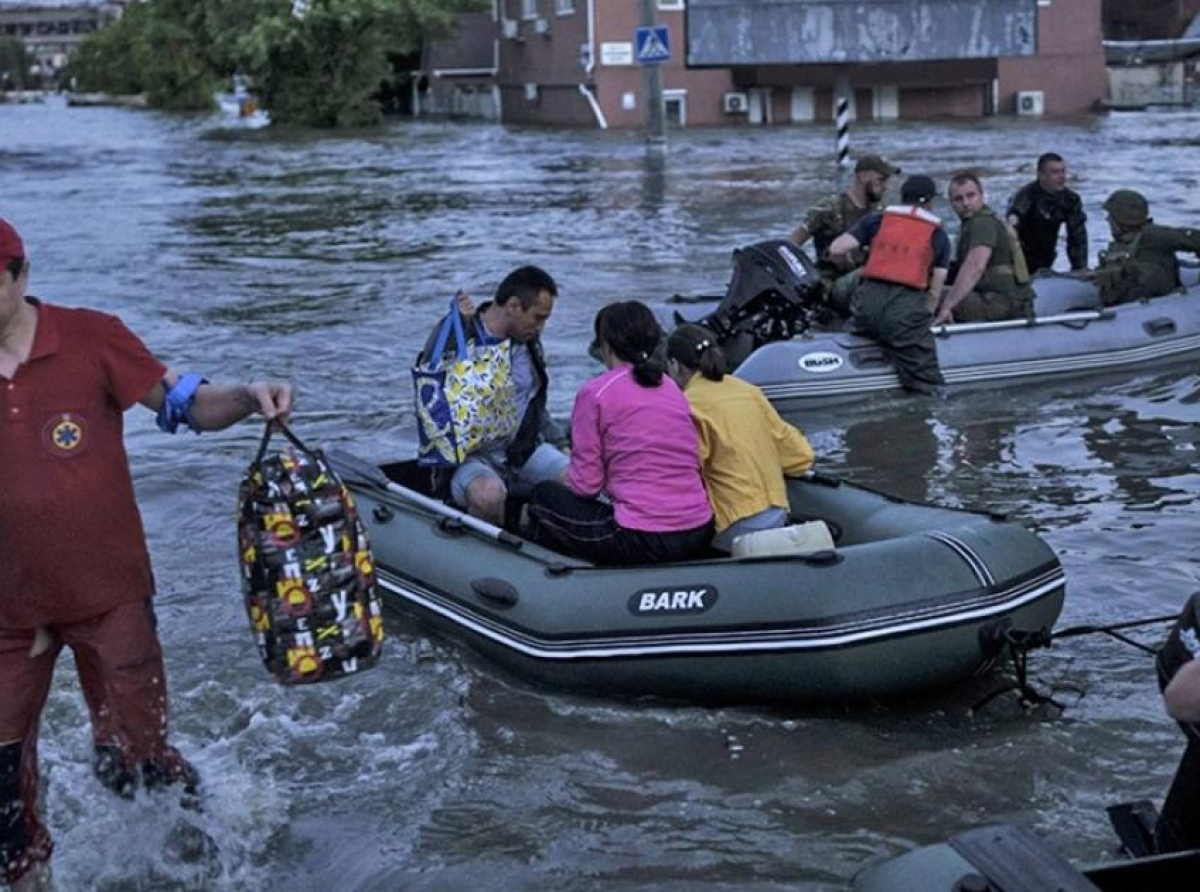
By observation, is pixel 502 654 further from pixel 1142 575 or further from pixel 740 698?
pixel 1142 575

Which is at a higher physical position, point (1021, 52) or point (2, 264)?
point (1021, 52)

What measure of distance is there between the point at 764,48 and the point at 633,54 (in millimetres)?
4280

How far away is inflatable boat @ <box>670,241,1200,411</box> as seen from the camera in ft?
36.1

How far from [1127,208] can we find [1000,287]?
38.3 inches

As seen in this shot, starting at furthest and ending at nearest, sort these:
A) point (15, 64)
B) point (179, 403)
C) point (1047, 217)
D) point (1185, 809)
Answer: point (15, 64), point (1047, 217), point (179, 403), point (1185, 809)

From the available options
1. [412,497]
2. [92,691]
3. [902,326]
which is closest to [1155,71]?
[902,326]

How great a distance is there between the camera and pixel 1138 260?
12.0m

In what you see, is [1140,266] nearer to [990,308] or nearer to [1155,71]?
[990,308]

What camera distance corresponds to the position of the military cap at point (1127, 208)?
1161 cm

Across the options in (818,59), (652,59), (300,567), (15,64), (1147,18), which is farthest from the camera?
(15,64)

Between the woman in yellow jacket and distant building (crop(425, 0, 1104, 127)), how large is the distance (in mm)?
32350

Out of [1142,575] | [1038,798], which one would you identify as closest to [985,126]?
[1142,575]

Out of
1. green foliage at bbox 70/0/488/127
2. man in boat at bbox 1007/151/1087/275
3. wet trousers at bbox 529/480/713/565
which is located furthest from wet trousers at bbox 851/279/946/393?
green foliage at bbox 70/0/488/127

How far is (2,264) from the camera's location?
406 cm
